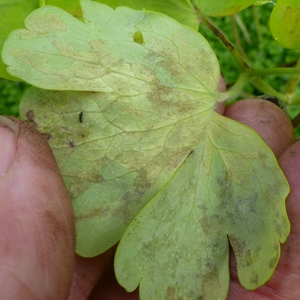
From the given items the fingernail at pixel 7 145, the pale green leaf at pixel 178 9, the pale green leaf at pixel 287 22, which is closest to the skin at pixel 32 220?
the fingernail at pixel 7 145

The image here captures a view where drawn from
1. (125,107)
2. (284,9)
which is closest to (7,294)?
(125,107)

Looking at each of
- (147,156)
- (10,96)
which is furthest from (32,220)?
(10,96)

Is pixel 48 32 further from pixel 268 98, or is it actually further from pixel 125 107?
pixel 268 98

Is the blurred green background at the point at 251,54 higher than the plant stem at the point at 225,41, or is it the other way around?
the plant stem at the point at 225,41

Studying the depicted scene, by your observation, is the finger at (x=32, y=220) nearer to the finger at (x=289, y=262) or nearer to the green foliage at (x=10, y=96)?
the finger at (x=289, y=262)

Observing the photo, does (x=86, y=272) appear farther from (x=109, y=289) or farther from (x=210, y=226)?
(x=210, y=226)

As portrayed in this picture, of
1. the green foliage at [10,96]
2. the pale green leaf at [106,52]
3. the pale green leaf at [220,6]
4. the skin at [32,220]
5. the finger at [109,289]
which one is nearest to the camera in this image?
the skin at [32,220]

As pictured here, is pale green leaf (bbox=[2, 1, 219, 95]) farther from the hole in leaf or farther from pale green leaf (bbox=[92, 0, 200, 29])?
pale green leaf (bbox=[92, 0, 200, 29])
